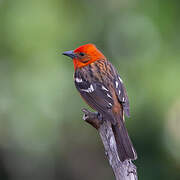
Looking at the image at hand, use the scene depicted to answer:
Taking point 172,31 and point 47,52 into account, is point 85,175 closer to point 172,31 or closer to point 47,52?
point 47,52

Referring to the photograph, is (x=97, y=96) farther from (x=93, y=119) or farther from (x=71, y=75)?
(x=71, y=75)

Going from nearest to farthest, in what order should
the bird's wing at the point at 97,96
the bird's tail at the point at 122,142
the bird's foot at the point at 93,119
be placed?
the bird's tail at the point at 122,142
the bird's foot at the point at 93,119
the bird's wing at the point at 97,96

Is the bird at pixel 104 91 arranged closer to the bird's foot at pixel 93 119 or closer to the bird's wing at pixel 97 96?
the bird's wing at pixel 97 96

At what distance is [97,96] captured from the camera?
590cm

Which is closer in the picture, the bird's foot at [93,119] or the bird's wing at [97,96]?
the bird's foot at [93,119]

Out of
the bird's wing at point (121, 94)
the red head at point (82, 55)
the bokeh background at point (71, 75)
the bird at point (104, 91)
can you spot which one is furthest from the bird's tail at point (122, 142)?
the bokeh background at point (71, 75)

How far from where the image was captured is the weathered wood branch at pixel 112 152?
4602 millimetres

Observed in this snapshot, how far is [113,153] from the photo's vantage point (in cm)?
501

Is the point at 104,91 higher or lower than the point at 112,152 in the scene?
higher

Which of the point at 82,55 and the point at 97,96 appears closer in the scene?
the point at 97,96

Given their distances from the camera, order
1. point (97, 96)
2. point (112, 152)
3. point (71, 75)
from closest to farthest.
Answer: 1. point (112, 152)
2. point (97, 96)
3. point (71, 75)

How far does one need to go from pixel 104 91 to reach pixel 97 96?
0.10 metres

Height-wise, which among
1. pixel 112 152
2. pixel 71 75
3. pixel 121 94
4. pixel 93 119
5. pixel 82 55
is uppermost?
pixel 82 55

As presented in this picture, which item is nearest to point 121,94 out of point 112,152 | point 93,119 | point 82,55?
point 93,119
